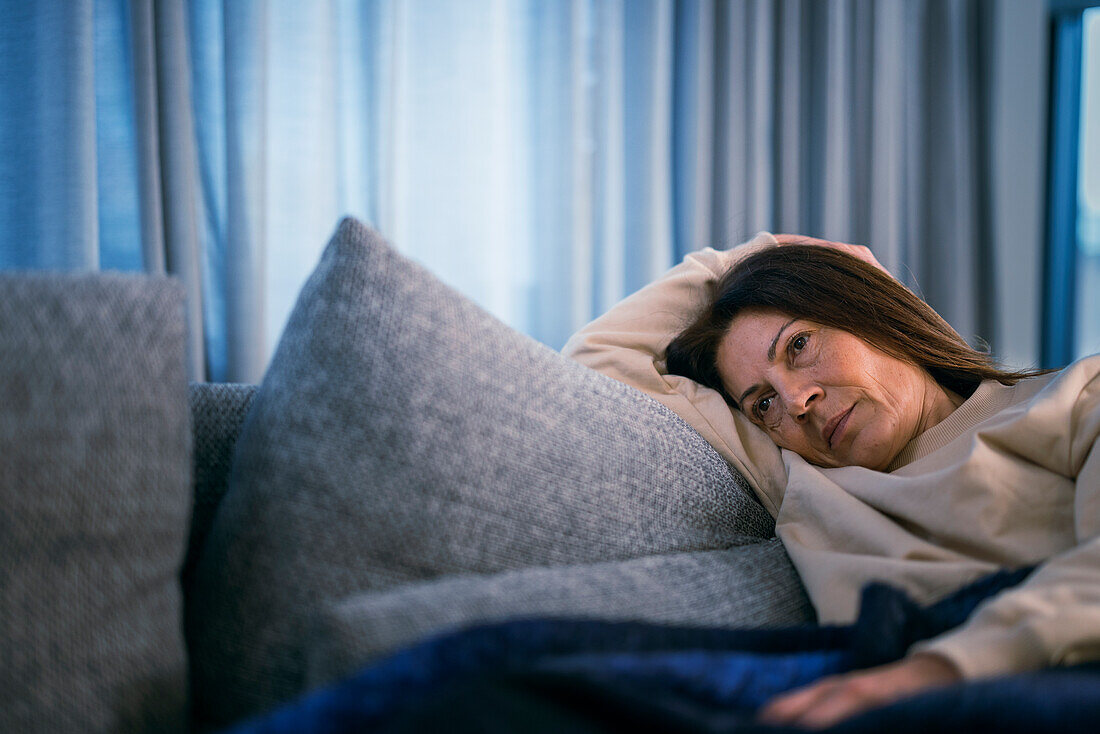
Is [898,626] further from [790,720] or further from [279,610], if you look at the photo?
[279,610]

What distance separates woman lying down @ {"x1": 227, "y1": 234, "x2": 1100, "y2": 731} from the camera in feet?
1.86

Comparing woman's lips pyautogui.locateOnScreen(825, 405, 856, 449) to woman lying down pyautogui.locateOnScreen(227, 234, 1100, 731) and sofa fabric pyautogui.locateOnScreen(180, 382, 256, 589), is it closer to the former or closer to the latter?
woman lying down pyautogui.locateOnScreen(227, 234, 1100, 731)

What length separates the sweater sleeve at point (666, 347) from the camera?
101 centimetres

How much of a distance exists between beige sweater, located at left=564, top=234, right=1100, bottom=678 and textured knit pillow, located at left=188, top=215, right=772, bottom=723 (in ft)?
0.55

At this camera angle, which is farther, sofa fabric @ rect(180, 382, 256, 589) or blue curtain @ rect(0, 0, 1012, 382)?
blue curtain @ rect(0, 0, 1012, 382)

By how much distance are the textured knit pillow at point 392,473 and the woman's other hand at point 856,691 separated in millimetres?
258

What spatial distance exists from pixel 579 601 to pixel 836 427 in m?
0.59

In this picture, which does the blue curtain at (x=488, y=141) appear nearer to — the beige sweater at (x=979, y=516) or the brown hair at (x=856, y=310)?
the brown hair at (x=856, y=310)

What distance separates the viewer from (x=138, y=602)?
1.93ft

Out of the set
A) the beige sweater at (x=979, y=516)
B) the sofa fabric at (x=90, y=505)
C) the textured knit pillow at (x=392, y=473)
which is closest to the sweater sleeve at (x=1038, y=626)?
the beige sweater at (x=979, y=516)

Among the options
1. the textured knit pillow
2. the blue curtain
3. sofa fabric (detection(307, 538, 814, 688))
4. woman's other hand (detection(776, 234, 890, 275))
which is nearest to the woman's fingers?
sofa fabric (detection(307, 538, 814, 688))

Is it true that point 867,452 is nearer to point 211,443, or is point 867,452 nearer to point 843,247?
point 843,247

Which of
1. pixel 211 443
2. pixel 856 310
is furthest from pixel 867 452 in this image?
pixel 211 443

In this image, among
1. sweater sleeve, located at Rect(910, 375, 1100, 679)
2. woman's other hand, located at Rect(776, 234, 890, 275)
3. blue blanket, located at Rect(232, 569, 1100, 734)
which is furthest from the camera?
woman's other hand, located at Rect(776, 234, 890, 275)
